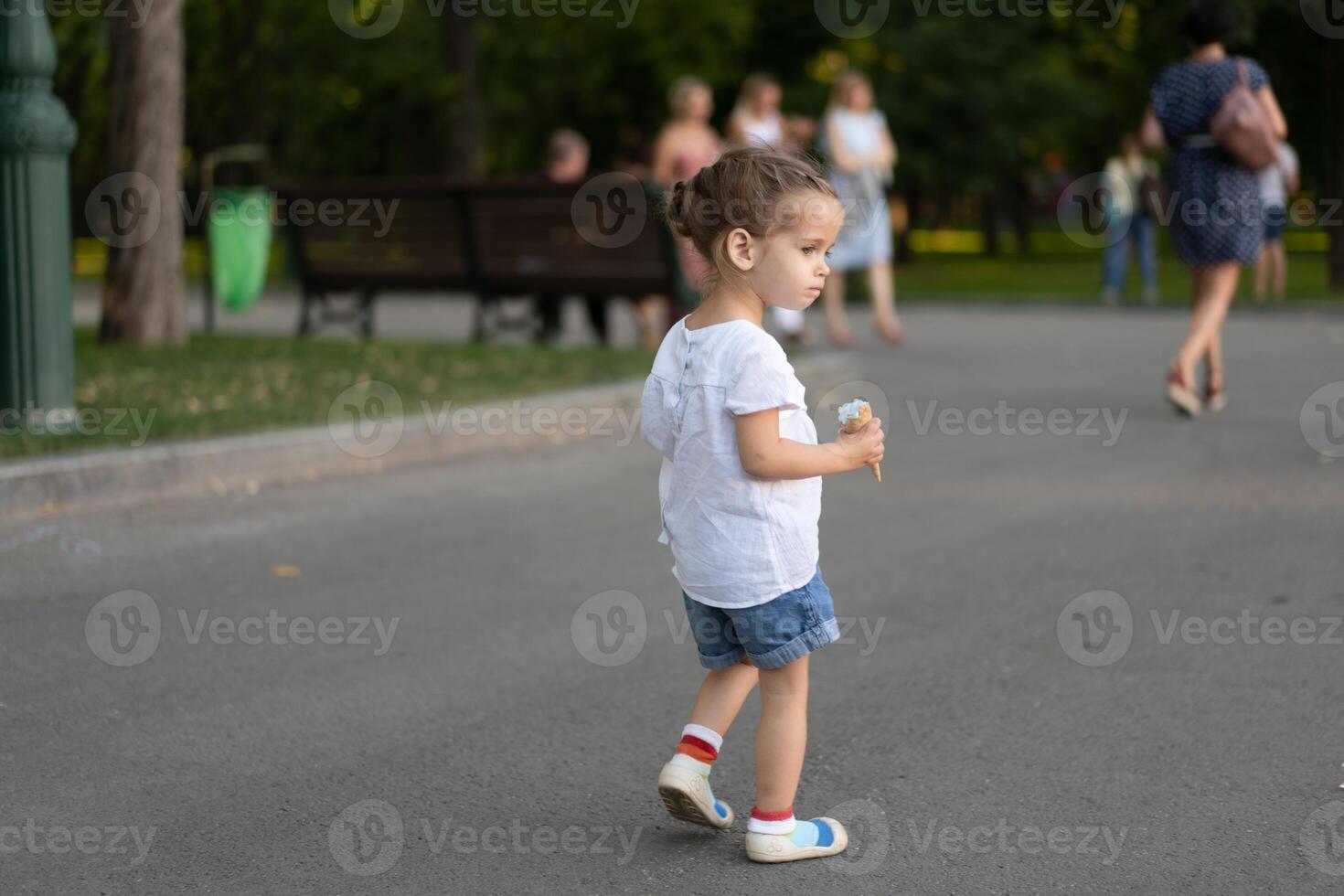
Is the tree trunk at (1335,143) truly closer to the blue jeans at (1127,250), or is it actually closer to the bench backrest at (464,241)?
the blue jeans at (1127,250)

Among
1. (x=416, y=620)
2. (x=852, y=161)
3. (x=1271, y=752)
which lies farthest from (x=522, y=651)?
(x=852, y=161)

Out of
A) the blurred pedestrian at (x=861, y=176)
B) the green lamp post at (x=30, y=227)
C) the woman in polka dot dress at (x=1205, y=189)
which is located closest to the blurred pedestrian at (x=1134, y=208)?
the blurred pedestrian at (x=861, y=176)

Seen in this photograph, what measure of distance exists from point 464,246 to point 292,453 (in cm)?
654

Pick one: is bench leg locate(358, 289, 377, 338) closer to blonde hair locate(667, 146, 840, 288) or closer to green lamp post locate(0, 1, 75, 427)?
green lamp post locate(0, 1, 75, 427)

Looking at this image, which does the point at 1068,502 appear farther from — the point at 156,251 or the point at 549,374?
the point at 156,251

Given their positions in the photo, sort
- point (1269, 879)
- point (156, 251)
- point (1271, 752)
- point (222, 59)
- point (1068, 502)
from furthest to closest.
A: point (222, 59)
point (156, 251)
point (1068, 502)
point (1271, 752)
point (1269, 879)

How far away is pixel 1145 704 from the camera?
4.54 m

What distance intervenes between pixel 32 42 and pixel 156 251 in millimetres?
4728

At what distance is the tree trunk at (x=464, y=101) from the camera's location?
28688mm

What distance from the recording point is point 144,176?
12312 mm

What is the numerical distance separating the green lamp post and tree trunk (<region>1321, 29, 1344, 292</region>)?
52.4 feet

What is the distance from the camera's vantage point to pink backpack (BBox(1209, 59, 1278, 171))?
30.1 feet

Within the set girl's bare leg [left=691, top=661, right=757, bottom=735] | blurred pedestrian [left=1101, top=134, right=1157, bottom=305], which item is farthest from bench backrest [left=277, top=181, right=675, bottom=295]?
girl's bare leg [left=691, top=661, right=757, bottom=735]

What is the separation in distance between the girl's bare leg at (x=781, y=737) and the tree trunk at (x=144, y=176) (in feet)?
31.5
